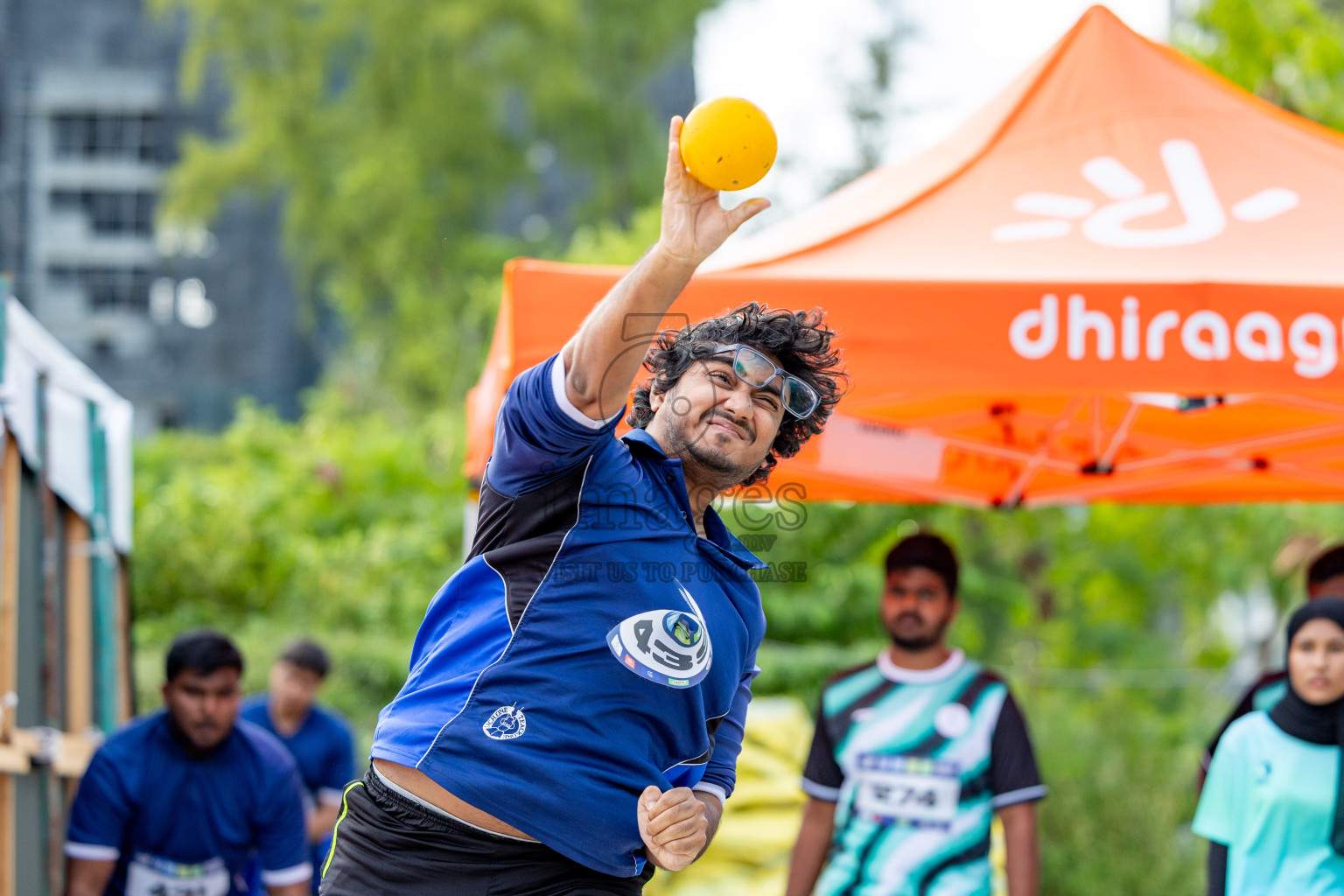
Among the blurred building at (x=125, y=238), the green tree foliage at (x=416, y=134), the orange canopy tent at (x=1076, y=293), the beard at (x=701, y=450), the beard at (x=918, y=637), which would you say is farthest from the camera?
the blurred building at (x=125, y=238)

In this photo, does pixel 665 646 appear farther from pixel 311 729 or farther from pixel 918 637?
pixel 311 729

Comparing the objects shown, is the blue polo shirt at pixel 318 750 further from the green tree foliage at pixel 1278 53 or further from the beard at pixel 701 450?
the green tree foliage at pixel 1278 53

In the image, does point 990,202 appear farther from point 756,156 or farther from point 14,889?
point 14,889

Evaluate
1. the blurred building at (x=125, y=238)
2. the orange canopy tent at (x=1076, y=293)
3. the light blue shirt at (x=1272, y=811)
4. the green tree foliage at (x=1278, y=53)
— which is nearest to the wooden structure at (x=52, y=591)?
the orange canopy tent at (x=1076, y=293)

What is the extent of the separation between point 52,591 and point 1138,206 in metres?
3.91

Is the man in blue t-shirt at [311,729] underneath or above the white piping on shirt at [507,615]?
underneath

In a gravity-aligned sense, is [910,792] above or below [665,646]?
below

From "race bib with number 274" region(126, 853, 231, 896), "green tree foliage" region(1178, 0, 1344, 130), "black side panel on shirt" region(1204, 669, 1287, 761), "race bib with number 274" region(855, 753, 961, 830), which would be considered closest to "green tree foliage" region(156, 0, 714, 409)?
"green tree foliage" region(1178, 0, 1344, 130)

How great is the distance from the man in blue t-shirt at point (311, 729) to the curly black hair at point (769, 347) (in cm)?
399

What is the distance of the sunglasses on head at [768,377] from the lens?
2.21m

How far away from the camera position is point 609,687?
6.63 ft

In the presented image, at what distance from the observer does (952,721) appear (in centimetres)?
408

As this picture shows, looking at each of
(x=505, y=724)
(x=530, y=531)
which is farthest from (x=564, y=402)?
(x=505, y=724)

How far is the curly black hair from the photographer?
2.32 meters
